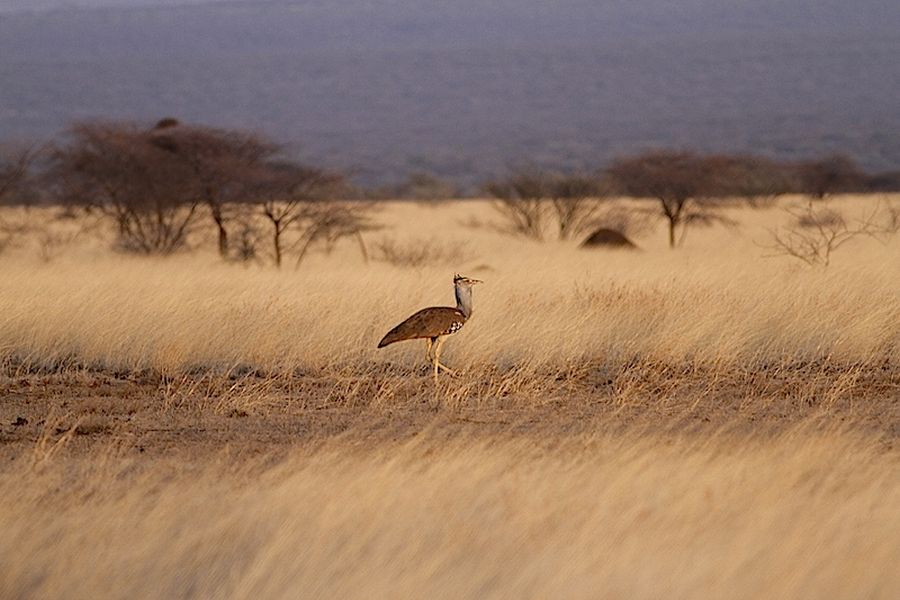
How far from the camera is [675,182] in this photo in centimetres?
2519

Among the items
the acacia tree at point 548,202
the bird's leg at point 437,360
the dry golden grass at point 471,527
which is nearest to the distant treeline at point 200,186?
the acacia tree at point 548,202

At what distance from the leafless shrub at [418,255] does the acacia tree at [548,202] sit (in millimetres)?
4041

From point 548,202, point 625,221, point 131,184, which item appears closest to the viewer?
point 131,184

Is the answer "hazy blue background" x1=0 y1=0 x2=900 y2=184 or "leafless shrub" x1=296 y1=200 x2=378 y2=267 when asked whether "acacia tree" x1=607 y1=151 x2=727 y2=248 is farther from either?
"hazy blue background" x1=0 y1=0 x2=900 y2=184

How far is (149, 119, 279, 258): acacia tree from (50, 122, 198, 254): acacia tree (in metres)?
0.18

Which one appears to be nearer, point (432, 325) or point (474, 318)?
point (432, 325)

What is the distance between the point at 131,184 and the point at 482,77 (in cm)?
10492

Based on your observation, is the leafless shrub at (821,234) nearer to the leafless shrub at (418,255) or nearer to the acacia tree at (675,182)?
the acacia tree at (675,182)

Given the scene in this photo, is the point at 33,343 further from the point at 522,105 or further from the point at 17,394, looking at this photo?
the point at 522,105

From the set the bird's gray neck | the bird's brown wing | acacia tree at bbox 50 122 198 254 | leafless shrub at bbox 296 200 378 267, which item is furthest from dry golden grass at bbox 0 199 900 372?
acacia tree at bbox 50 122 198 254

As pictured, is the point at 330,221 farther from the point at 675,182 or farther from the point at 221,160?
the point at 675,182

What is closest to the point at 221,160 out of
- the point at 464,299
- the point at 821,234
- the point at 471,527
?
the point at 821,234

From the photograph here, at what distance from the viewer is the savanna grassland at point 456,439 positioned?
485 cm

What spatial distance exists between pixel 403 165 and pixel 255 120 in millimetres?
20793
